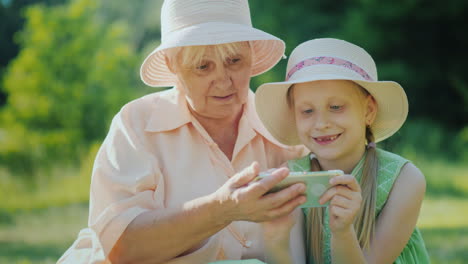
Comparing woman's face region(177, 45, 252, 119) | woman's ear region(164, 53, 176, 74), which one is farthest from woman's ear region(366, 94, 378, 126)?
woman's ear region(164, 53, 176, 74)

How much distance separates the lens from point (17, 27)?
16.5 m

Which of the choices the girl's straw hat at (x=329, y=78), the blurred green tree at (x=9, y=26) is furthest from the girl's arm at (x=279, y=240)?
the blurred green tree at (x=9, y=26)

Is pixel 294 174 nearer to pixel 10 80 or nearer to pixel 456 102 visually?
pixel 10 80

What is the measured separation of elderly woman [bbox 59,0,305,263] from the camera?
2.94 m

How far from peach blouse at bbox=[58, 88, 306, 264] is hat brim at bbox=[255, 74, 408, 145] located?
0.09 m

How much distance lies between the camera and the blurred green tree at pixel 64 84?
12156 mm

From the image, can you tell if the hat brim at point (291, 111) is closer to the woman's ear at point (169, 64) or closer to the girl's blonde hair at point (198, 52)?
the girl's blonde hair at point (198, 52)

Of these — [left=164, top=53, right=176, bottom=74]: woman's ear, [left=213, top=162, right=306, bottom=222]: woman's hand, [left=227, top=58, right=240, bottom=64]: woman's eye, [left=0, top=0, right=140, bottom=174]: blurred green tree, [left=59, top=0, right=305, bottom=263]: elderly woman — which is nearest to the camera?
[left=213, top=162, right=306, bottom=222]: woman's hand

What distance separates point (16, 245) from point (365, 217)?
4978 millimetres

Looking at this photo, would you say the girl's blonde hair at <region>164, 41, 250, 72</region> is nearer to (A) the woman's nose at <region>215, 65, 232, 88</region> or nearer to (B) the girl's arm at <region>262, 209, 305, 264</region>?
(A) the woman's nose at <region>215, 65, 232, 88</region>

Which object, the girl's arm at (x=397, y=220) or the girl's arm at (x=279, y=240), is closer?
the girl's arm at (x=279, y=240)

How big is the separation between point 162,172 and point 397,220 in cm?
113

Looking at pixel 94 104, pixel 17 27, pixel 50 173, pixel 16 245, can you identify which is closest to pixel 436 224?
pixel 16 245

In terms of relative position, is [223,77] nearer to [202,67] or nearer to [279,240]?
[202,67]
